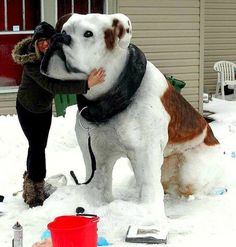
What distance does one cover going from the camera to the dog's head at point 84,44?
4.29 metres

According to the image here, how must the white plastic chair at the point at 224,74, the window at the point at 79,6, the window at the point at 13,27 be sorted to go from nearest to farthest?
the window at the point at 13,27 → the window at the point at 79,6 → the white plastic chair at the point at 224,74

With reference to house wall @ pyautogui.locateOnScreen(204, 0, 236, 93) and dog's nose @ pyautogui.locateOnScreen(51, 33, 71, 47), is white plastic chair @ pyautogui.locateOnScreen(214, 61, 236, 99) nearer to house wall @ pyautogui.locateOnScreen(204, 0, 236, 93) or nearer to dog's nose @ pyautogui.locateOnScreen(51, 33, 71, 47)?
house wall @ pyautogui.locateOnScreen(204, 0, 236, 93)

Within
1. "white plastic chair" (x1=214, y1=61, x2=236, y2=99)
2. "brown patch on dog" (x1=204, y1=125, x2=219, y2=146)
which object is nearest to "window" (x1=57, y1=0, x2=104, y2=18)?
"white plastic chair" (x1=214, y1=61, x2=236, y2=99)

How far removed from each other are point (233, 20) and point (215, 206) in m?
10.9

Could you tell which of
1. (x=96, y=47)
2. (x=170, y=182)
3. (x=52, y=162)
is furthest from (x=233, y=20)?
(x=96, y=47)

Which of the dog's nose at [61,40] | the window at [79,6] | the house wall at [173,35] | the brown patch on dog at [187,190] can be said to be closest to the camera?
the dog's nose at [61,40]

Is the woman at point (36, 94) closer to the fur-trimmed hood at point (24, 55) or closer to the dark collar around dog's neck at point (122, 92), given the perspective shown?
the fur-trimmed hood at point (24, 55)

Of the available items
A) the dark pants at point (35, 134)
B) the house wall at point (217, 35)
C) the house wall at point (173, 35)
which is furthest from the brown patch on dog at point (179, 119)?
the house wall at point (217, 35)

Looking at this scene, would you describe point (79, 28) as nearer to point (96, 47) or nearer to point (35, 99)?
point (96, 47)

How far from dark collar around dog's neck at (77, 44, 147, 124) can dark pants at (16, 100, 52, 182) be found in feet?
2.23

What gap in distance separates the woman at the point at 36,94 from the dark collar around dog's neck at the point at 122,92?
6.8 inches

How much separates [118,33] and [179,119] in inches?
39.4

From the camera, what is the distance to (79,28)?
4293 mm

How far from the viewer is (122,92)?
14.8 ft
